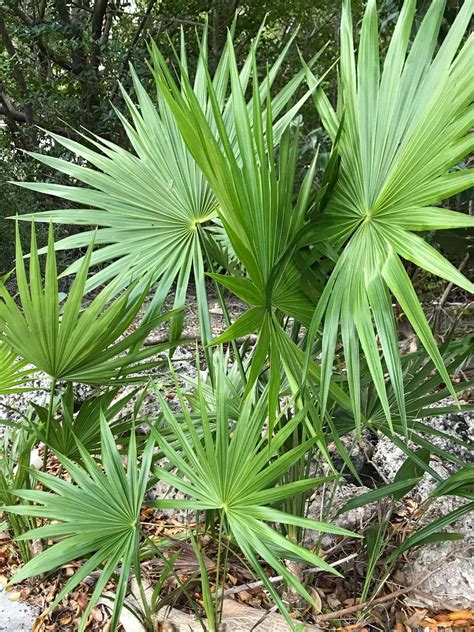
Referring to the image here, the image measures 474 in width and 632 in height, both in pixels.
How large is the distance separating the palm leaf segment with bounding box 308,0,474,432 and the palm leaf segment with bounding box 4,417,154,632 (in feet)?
1.64

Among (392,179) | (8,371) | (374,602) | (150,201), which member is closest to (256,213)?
(392,179)

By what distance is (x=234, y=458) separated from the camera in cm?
118

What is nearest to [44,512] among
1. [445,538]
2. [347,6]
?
[445,538]

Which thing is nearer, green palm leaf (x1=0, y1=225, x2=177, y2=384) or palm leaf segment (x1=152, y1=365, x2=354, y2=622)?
palm leaf segment (x1=152, y1=365, x2=354, y2=622)

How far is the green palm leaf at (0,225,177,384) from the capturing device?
1.24 metres

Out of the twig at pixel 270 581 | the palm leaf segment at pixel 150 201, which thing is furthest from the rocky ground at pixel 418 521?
the palm leaf segment at pixel 150 201

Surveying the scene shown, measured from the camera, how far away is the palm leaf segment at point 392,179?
945mm

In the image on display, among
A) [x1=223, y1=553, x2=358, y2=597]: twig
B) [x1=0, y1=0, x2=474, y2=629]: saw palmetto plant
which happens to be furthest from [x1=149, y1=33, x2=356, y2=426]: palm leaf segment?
[x1=223, y1=553, x2=358, y2=597]: twig

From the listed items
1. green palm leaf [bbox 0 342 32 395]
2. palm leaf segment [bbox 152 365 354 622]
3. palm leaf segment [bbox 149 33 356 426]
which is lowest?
palm leaf segment [bbox 152 365 354 622]

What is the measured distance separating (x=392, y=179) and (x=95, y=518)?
888 mm

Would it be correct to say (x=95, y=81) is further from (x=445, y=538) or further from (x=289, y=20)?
(x=445, y=538)

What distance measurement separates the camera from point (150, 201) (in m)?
1.46

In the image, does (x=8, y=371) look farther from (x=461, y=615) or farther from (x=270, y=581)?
(x=461, y=615)

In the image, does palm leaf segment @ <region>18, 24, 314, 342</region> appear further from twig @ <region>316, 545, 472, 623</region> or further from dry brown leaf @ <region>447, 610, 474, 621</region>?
dry brown leaf @ <region>447, 610, 474, 621</region>
